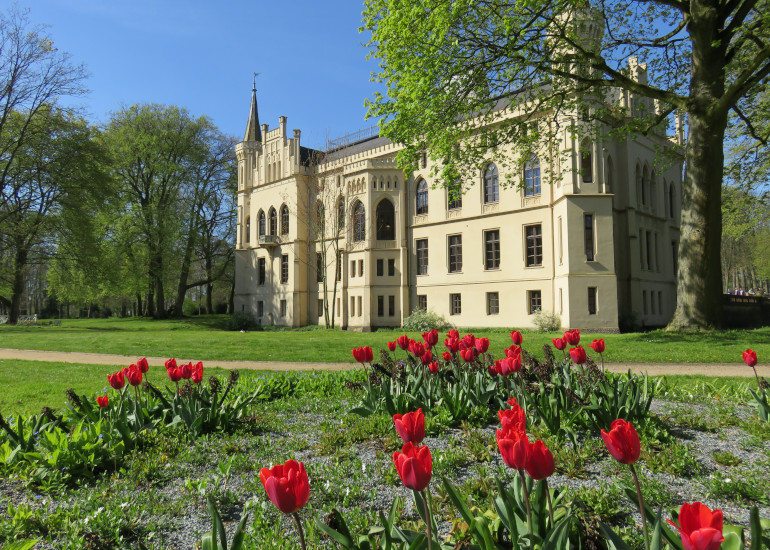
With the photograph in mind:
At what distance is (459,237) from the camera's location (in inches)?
1148

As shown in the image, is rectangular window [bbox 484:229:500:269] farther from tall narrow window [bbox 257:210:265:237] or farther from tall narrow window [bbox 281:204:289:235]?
tall narrow window [bbox 257:210:265:237]

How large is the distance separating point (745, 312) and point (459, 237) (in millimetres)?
16683

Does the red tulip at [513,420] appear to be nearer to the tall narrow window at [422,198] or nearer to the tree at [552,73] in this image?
the tree at [552,73]

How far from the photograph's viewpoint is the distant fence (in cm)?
2777

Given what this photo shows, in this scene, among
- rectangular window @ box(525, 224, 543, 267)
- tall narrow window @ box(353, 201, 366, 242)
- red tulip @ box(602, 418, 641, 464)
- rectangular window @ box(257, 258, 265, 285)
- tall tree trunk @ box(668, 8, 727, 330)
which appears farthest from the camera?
rectangular window @ box(257, 258, 265, 285)

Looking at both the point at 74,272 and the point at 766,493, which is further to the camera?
the point at 74,272

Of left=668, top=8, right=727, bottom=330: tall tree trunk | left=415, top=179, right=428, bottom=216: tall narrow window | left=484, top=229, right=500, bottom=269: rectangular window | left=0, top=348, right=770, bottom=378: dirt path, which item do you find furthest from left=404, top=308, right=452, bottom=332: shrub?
left=0, top=348, right=770, bottom=378: dirt path

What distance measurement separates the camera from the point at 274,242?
120 feet

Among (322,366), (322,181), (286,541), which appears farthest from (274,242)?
(286,541)

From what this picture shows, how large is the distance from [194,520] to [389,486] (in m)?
1.30

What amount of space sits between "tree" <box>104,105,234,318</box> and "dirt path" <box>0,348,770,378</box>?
22293 millimetres

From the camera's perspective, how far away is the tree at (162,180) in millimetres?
37562

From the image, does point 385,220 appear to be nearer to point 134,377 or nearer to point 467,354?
point 467,354

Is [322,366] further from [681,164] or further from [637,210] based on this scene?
[681,164]
